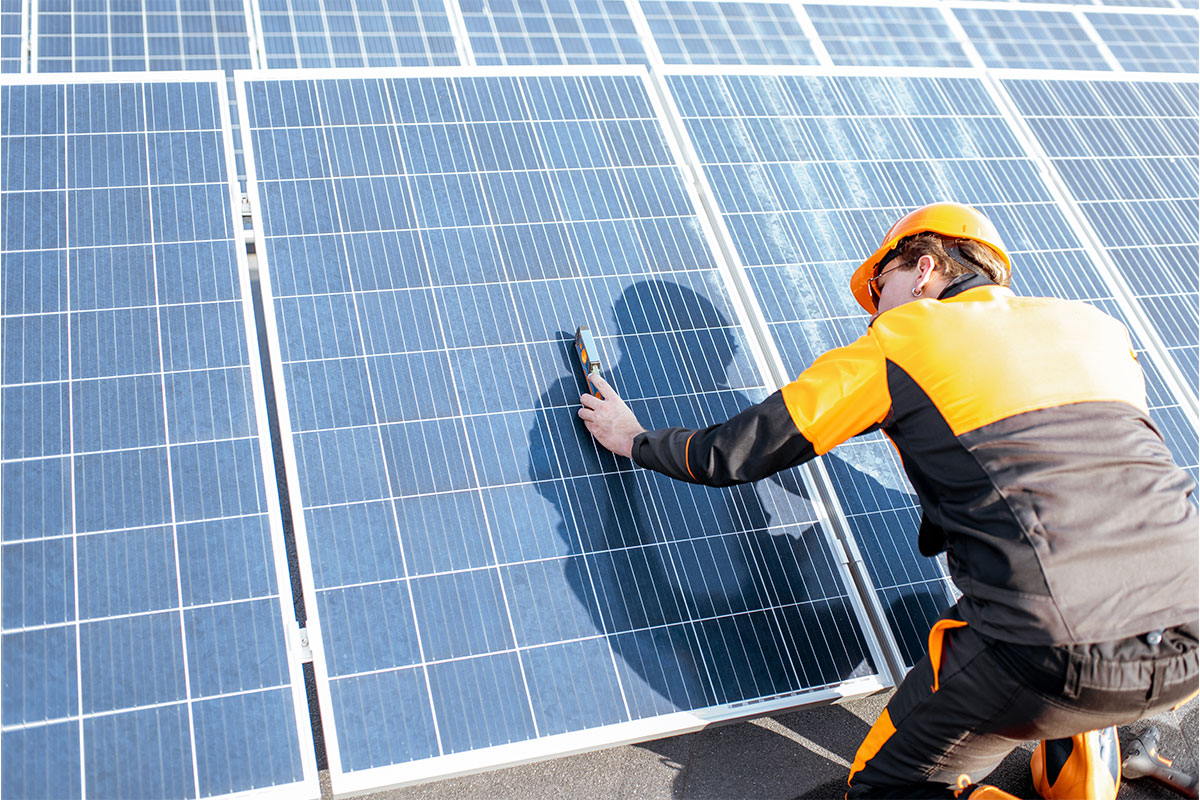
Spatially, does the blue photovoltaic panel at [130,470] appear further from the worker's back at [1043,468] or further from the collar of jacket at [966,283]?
the collar of jacket at [966,283]

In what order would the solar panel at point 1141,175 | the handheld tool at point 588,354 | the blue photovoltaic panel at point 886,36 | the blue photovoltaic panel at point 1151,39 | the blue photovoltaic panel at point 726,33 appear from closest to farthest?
the handheld tool at point 588,354, the solar panel at point 1141,175, the blue photovoltaic panel at point 726,33, the blue photovoltaic panel at point 886,36, the blue photovoltaic panel at point 1151,39

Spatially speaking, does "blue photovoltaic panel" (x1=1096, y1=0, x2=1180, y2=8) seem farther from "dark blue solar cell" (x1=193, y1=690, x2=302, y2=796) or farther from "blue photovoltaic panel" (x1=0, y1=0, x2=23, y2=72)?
"dark blue solar cell" (x1=193, y1=690, x2=302, y2=796)

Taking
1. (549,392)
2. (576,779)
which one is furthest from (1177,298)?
(576,779)

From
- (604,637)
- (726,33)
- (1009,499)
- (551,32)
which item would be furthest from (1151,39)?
(604,637)

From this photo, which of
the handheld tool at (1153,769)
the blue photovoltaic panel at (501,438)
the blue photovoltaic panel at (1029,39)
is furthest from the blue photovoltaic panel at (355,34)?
the handheld tool at (1153,769)

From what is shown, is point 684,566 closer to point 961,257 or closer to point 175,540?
point 961,257

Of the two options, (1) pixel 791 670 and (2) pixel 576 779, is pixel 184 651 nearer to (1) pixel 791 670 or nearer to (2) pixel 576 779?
(2) pixel 576 779

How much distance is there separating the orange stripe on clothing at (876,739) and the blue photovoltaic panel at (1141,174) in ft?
10.1

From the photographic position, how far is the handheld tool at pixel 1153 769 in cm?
480

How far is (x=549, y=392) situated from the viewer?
4.42 meters

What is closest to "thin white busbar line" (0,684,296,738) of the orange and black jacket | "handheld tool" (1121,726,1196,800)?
the orange and black jacket

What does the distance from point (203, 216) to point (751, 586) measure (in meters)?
3.24

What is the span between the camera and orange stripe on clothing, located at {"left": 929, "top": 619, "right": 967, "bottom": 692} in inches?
145

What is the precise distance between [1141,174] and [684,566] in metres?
4.72
